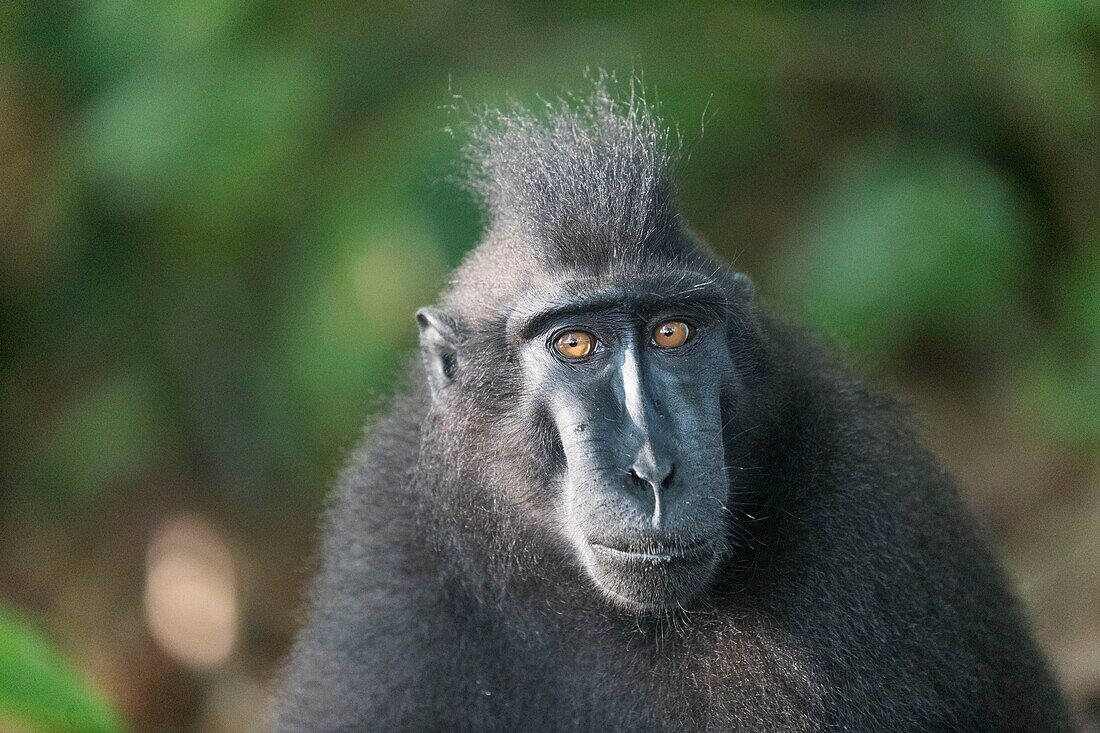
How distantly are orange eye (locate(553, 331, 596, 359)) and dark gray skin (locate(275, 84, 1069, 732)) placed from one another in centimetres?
3

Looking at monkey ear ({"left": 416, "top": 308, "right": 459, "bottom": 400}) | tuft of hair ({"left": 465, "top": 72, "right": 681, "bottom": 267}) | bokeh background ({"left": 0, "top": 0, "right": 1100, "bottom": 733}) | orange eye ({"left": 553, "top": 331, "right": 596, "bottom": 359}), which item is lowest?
orange eye ({"left": 553, "top": 331, "right": 596, "bottom": 359})

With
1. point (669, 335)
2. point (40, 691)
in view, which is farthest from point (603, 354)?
point (40, 691)

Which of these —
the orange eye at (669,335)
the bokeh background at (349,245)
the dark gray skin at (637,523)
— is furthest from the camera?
the bokeh background at (349,245)

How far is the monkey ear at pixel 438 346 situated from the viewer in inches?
199

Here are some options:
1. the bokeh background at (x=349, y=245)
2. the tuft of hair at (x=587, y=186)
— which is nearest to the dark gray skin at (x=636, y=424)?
the tuft of hair at (x=587, y=186)

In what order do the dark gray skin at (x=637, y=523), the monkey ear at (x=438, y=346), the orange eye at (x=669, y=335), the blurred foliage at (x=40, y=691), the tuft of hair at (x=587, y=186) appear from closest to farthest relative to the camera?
1. the dark gray skin at (x=637, y=523)
2. the orange eye at (x=669, y=335)
3. the tuft of hair at (x=587, y=186)
4. the blurred foliage at (x=40, y=691)
5. the monkey ear at (x=438, y=346)

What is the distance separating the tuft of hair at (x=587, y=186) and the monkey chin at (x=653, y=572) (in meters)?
1.16

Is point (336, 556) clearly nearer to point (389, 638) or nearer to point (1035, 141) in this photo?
point (389, 638)

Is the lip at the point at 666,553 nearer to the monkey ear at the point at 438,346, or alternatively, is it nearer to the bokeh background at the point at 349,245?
the monkey ear at the point at 438,346

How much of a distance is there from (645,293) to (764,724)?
5.42 ft

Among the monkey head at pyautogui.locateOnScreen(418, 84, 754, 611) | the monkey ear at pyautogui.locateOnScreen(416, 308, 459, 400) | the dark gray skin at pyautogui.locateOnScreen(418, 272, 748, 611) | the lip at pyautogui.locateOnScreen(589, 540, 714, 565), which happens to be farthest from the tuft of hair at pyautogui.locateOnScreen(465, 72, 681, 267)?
the lip at pyautogui.locateOnScreen(589, 540, 714, 565)

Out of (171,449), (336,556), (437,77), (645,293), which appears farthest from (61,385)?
(645,293)

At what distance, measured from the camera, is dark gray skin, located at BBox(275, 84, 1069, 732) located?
4488mm

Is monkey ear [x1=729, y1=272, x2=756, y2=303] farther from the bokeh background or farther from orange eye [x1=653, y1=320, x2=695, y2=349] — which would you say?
the bokeh background
